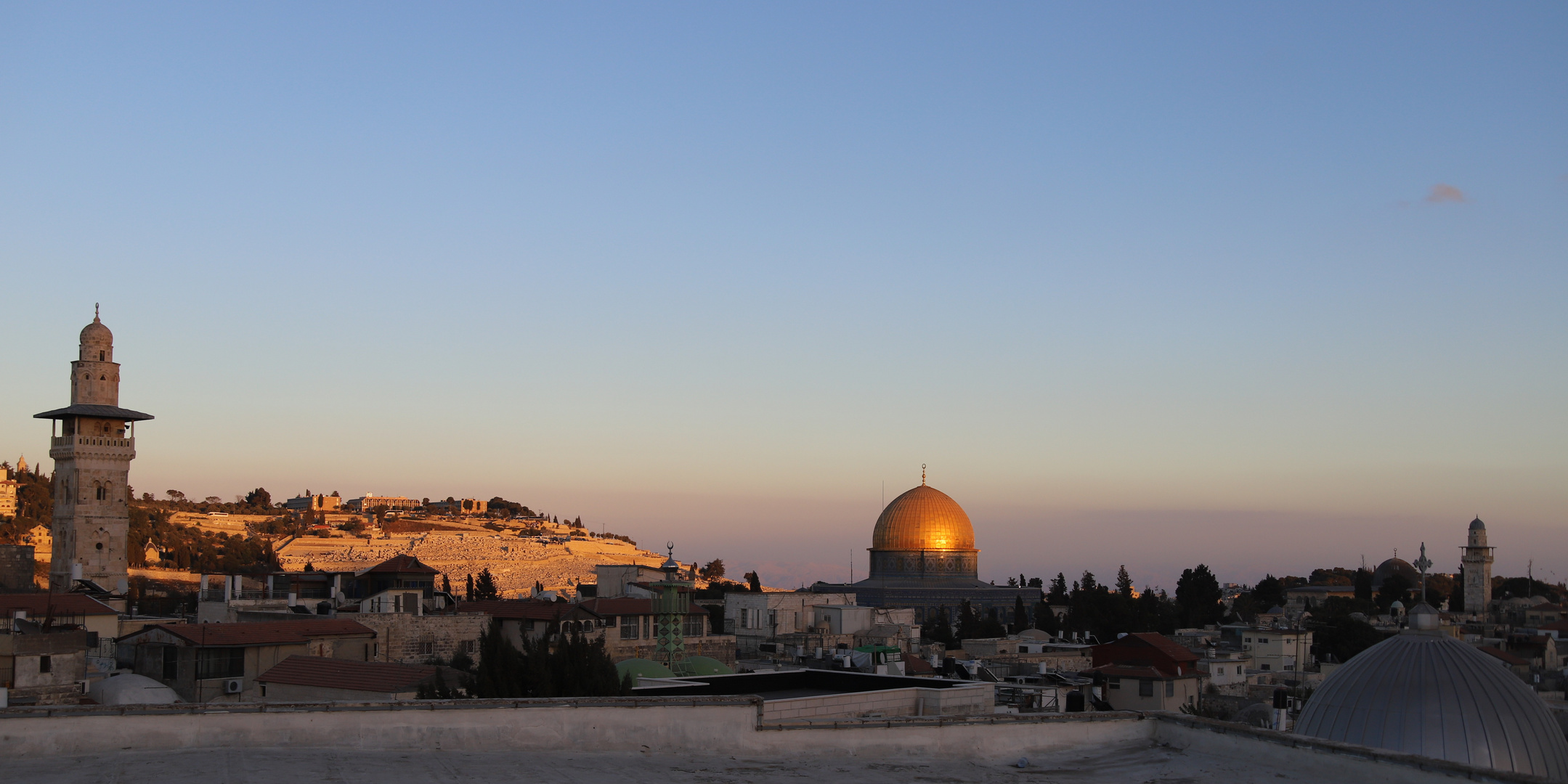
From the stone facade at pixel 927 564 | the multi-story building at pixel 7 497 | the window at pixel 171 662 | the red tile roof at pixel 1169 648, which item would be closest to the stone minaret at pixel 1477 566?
the stone facade at pixel 927 564

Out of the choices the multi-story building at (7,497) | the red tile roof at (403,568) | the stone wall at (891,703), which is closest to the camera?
the stone wall at (891,703)

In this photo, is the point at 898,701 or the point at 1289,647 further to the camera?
the point at 1289,647

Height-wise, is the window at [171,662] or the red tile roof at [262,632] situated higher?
the red tile roof at [262,632]

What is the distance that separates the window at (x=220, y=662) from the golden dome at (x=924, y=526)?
44.8 m

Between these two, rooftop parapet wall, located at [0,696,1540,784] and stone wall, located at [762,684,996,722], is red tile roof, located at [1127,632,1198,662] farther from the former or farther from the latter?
rooftop parapet wall, located at [0,696,1540,784]

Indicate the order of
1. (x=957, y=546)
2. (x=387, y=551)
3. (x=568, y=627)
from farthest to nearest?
(x=387, y=551) < (x=957, y=546) < (x=568, y=627)

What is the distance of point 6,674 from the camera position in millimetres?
21797

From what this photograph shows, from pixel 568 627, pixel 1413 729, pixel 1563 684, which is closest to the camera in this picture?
pixel 1413 729

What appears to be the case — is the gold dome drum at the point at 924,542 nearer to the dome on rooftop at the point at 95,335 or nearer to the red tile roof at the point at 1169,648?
the red tile roof at the point at 1169,648

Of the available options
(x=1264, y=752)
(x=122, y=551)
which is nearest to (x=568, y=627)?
(x=122, y=551)

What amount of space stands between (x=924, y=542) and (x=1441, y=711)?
5003 centimetres

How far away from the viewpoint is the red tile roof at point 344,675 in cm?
2269

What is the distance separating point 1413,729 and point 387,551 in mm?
89994

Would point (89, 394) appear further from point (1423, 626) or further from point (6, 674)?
point (1423, 626)
